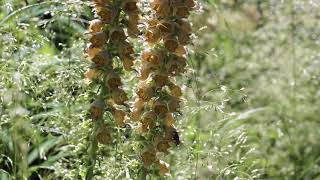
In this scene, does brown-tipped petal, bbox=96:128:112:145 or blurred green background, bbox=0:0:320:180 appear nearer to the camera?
brown-tipped petal, bbox=96:128:112:145

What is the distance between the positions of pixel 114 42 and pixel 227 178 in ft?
2.98

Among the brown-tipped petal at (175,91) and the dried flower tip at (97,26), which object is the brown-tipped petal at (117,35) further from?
the brown-tipped petal at (175,91)

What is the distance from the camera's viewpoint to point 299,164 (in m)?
3.89

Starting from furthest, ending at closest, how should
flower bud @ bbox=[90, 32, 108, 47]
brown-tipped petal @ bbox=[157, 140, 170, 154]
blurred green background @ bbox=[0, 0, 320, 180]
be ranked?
blurred green background @ bbox=[0, 0, 320, 180]
brown-tipped petal @ bbox=[157, 140, 170, 154]
flower bud @ bbox=[90, 32, 108, 47]

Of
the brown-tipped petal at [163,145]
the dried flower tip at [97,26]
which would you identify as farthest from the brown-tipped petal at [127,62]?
the brown-tipped petal at [163,145]

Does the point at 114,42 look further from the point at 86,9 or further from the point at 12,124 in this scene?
the point at 12,124

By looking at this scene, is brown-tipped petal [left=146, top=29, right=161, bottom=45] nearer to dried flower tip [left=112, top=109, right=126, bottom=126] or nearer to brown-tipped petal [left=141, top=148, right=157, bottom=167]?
dried flower tip [left=112, top=109, right=126, bottom=126]

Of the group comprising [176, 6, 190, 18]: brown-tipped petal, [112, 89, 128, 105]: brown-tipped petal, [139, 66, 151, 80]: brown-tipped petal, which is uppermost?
[176, 6, 190, 18]: brown-tipped petal

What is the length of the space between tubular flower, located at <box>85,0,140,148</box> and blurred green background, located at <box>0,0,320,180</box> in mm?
87

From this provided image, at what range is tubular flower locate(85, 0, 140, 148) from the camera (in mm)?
2186

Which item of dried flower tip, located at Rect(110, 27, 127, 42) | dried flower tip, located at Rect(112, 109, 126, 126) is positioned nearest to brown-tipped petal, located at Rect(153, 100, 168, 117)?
dried flower tip, located at Rect(112, 109, 126, 126)

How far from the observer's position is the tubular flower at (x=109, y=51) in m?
2.19

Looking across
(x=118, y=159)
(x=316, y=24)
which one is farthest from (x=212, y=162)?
(x=316, y=24)

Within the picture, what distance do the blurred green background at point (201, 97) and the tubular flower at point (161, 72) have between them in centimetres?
10
